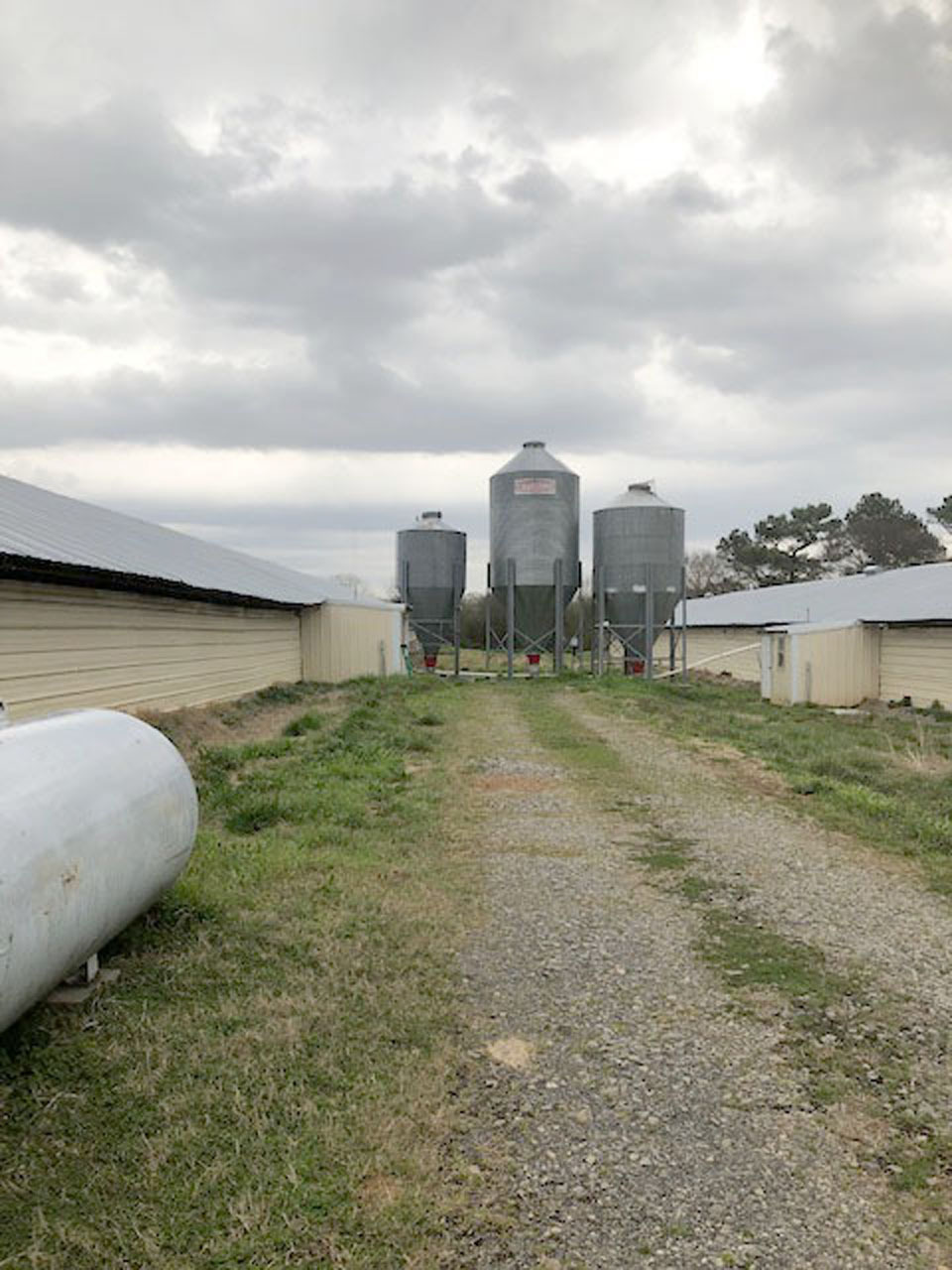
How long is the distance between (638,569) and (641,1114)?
27.2 m

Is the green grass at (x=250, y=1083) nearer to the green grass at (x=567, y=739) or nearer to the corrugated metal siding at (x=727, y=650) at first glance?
the green grass at (x=567, y=739)

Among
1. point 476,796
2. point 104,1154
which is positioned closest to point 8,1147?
point 104,1154

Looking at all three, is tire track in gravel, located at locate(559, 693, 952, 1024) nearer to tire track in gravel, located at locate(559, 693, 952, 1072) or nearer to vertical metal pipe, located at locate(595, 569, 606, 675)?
tire track in gravel, located at locate(559, 693, 952, 1072)

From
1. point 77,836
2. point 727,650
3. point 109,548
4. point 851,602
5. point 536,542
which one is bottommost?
point 727,650

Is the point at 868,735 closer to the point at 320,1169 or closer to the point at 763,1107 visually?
the point at 763,1107

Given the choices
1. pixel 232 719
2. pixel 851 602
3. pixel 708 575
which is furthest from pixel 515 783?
pixel 708 575

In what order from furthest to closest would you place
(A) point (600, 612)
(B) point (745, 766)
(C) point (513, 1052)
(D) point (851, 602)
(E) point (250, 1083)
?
(A) point (600, 612), (D) point (851, 602), (B) point (745, 766), (C) point (513, 1052), (E) point (250, 1083)

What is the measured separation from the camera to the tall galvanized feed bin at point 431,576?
34.2 metres

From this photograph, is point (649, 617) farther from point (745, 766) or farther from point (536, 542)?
point (745, 766)

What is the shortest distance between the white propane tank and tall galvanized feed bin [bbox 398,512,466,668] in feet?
90.6

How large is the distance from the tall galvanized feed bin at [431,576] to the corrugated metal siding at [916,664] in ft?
48.5

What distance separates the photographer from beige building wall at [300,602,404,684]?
29266 millimetres

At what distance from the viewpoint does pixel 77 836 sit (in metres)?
4.82

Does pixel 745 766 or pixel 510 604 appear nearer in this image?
pixel 745 766
